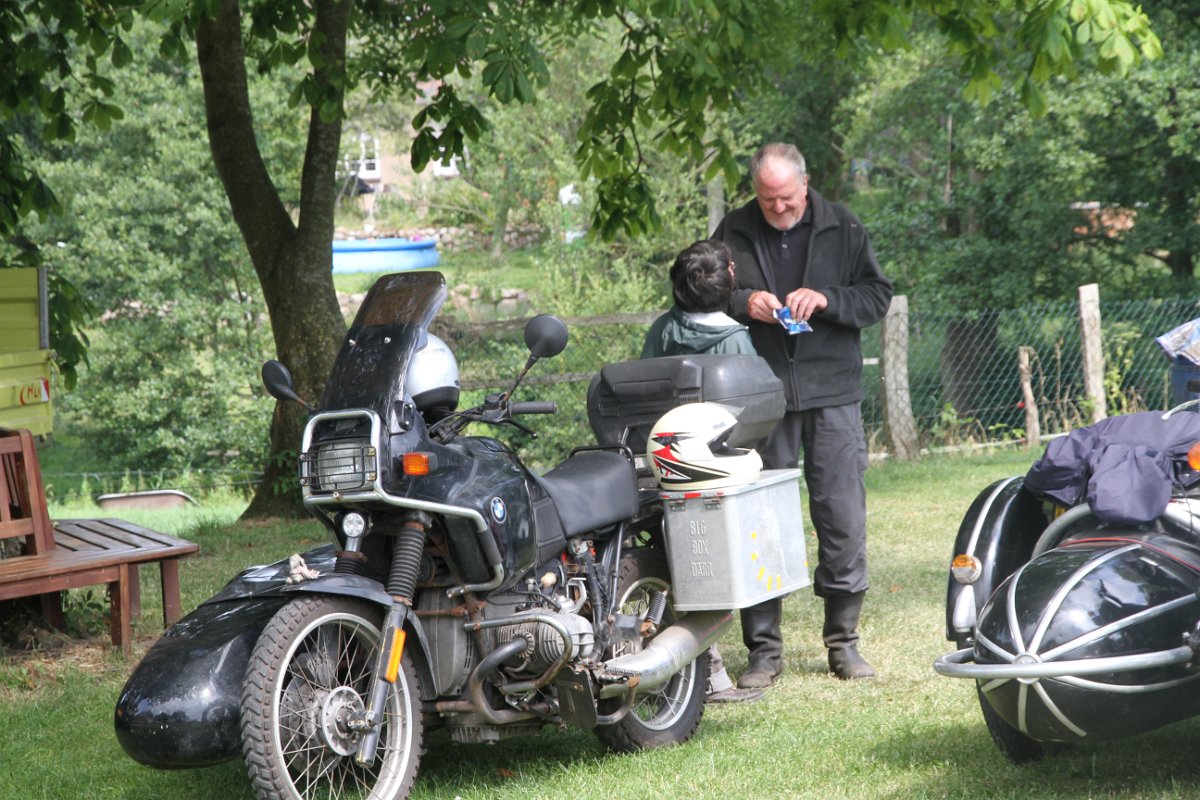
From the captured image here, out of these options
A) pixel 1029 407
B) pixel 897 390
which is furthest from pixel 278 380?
pixel 1029 407

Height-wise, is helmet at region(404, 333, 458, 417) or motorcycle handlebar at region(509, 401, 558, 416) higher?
helmet at region(404, 333, 458, 417)

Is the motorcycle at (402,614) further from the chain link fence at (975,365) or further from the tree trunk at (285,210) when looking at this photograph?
the chain link fence at (975,365)

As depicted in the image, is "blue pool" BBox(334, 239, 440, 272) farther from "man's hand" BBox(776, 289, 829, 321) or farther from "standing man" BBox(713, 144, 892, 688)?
"man's hand" BBox(776, 289, 829, 321)

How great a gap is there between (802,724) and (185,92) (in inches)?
947

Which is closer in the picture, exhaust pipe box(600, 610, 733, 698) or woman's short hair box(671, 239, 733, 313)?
exhaust pipe box(600, 610, 733, 698)

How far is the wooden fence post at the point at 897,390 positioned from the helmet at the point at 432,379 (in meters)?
9.38

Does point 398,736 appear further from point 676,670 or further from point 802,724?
point 802,724

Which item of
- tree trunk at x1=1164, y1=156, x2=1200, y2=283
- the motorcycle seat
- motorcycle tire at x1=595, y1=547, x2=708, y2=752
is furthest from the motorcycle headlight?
tree trunk at x1=1164, y1=156, x2=1200, y2=283

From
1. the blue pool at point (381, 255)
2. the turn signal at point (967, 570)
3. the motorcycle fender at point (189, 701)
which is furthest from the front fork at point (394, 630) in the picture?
the blue pool at point (381, 255)

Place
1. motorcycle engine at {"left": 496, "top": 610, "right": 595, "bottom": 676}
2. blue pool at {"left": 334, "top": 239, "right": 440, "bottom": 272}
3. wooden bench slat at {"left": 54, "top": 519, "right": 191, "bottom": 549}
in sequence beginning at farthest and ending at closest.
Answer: blue pool at {"left": 334, "top": 239, "right": 440, "bottom": 272} → wooden bench slat at {"left": 54, "top": 519, "right": 191, "bottom": 549} → motorcycle engine at {"left": 496, "top": 610, "right": 595, "bottom": 676}

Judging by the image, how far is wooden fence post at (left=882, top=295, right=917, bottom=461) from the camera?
1338cm

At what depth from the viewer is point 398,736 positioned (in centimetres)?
423

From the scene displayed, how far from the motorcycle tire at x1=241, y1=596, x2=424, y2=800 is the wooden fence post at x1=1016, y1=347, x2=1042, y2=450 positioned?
1053 centimetres

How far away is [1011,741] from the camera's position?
4355mm
